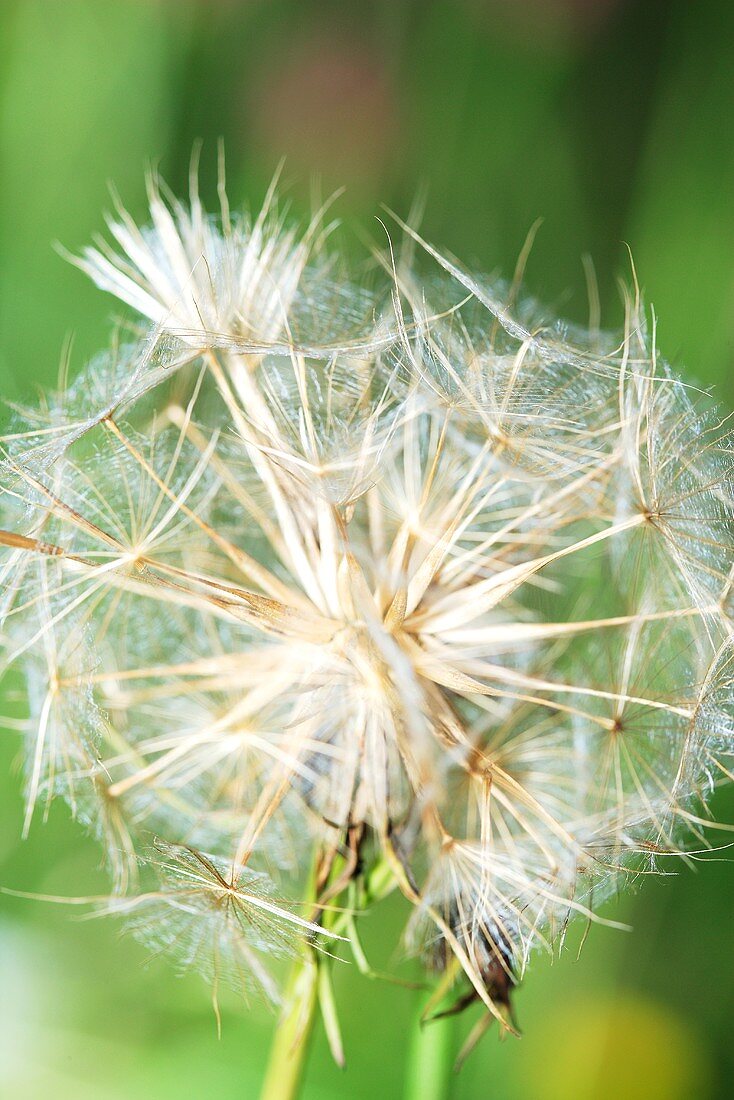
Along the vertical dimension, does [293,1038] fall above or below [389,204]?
below

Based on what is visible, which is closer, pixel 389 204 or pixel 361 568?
pixel 361 568

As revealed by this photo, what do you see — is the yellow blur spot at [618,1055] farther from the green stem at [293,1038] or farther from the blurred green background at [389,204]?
the green stem at [293,1038]

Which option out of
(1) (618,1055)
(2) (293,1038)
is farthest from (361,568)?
(1) (618,1055)

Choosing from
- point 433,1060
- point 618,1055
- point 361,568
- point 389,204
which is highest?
point 389,204

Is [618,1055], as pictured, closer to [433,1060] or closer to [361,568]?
[433,1060]

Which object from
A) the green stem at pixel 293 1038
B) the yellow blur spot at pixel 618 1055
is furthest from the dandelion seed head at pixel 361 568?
the yellow blur spot at pixel 618 1055
